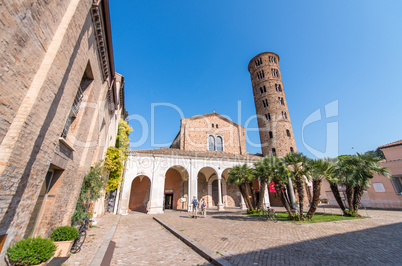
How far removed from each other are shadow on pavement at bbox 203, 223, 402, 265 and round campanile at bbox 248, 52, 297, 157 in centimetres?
1989

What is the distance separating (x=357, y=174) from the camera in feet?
45.1

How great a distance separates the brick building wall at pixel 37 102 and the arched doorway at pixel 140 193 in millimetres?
15672

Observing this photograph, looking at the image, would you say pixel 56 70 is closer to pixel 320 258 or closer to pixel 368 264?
pixel 320 258

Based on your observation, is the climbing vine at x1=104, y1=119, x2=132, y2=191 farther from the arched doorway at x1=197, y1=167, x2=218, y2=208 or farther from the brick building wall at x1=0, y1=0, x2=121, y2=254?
the arched doorway at x1=197, y1=167, x2=218, y2=208

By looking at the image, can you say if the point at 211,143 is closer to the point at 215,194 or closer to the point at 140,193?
the point at 215,194

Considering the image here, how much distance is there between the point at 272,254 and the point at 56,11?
29.5ft

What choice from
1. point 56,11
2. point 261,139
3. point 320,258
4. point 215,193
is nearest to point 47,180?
point 56,11

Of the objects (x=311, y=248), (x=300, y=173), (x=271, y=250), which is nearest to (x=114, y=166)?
(x=271, y=250)

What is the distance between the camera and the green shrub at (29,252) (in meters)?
3.05

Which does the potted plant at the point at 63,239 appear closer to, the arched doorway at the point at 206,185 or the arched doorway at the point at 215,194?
the arched doorway at the point at 206,185

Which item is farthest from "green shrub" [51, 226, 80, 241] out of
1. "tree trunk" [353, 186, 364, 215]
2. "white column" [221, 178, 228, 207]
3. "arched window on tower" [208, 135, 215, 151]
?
"arched window on tower" [208, 135, 215, 151]

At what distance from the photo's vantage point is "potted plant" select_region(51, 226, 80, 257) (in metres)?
4.71

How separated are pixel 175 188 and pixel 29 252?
67.0ft

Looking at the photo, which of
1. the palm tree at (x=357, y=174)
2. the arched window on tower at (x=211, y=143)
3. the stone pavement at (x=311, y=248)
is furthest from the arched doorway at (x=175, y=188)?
the palm tree at (x=357, y=174)
